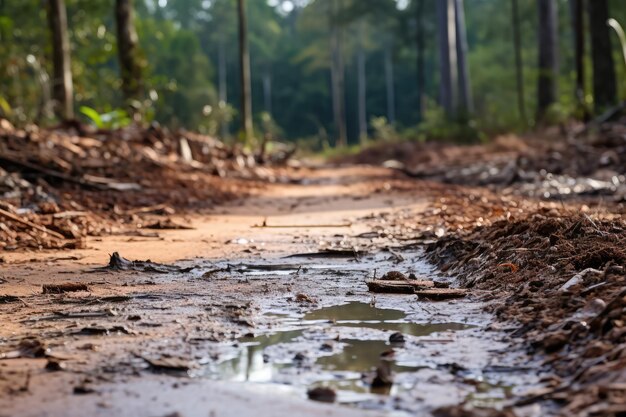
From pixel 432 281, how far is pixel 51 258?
96.8 inches

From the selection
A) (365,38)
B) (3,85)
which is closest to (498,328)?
(3,85)

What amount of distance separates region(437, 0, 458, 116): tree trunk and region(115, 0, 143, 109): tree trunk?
1396 centimetres

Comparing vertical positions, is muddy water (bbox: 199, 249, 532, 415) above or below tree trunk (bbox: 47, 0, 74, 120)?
below

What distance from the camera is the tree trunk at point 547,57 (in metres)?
22.2

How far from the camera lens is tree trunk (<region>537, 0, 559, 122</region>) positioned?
22.2m

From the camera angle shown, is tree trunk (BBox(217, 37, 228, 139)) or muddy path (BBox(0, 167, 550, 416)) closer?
muddy path (BBox(0, 167, 550, 416))

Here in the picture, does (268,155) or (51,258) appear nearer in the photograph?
(51,258)

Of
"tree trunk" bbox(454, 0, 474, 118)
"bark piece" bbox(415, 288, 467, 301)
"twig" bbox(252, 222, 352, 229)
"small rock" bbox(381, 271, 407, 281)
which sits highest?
"tree trunk" bbox(454, 0, 474, 118)

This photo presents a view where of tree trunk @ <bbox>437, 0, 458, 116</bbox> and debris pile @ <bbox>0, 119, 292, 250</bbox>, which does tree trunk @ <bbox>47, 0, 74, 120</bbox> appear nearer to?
debris pile @ <bbox>0, 119, 292, 250</bbox>

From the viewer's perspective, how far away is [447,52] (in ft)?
93.4

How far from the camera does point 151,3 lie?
74.7 metres

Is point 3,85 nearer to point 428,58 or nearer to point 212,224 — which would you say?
point 212,224

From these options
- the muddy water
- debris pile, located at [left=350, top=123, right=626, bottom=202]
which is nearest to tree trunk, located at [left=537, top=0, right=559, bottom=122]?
debris pile, located at [left=350, top=123, right=626, bottom=202]

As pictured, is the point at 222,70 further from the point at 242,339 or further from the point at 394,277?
the point at 242,339
